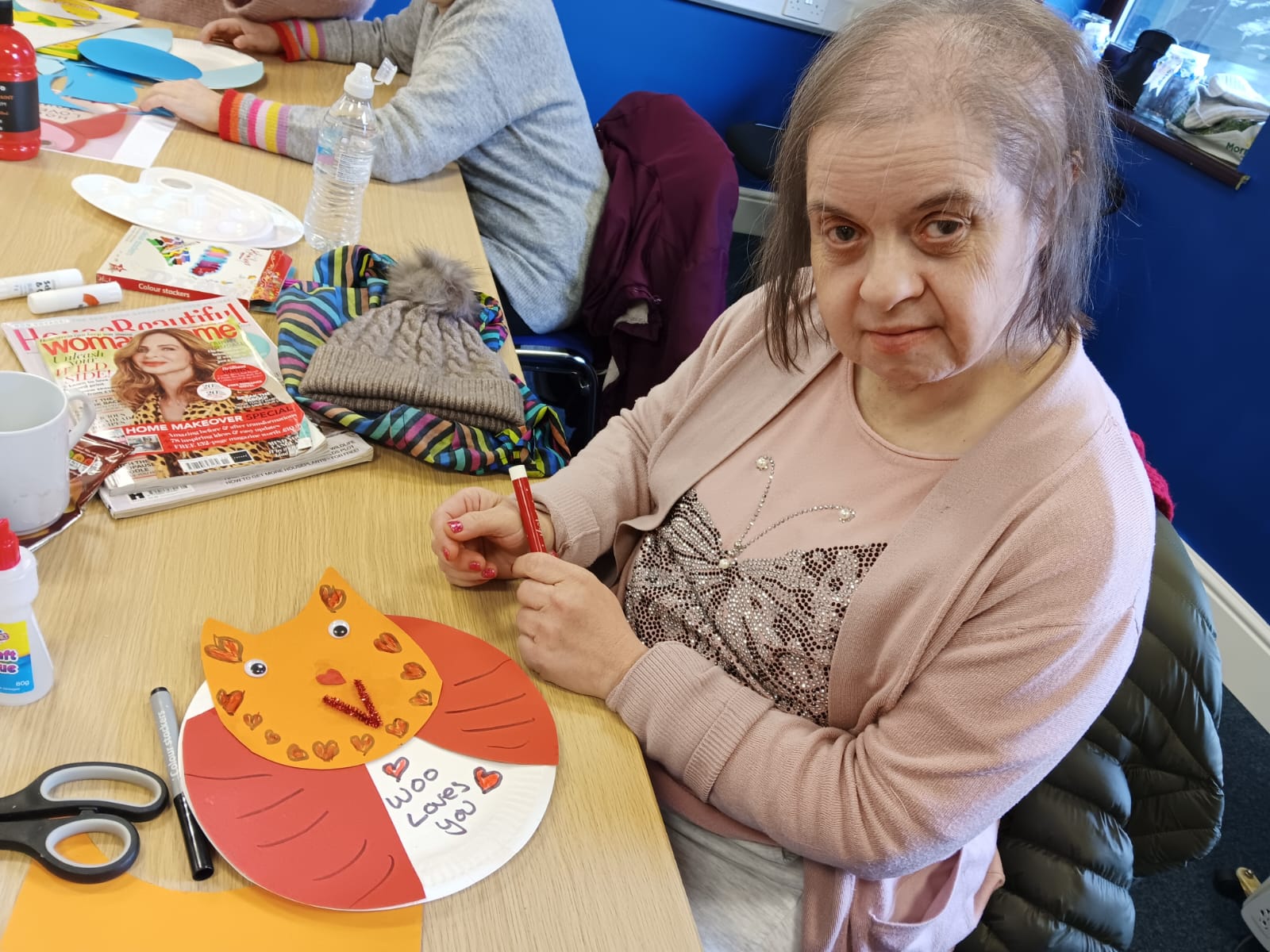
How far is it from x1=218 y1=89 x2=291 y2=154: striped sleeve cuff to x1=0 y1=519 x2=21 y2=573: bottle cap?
3.97 feet

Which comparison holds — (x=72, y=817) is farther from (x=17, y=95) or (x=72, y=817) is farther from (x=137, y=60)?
(x=137, y=60)

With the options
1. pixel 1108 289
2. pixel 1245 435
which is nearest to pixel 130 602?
pixel 1245 435

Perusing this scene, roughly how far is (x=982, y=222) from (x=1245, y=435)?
2345 millimetres

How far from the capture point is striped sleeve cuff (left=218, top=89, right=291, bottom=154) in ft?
5.43

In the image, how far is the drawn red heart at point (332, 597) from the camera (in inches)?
33.8

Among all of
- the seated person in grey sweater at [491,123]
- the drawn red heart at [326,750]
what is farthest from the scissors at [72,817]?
the seated person in grey sweater at [491,123]

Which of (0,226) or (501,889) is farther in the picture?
(0,226)

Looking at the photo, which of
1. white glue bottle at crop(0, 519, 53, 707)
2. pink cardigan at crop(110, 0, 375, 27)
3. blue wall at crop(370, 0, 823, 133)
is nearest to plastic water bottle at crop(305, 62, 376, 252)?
pink cardigan at crop(110, 0, 375, 27)

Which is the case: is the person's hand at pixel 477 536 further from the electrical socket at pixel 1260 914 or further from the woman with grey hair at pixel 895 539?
the electrical socket at pixel 1260 914

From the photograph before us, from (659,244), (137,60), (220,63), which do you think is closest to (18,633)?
(659,244)

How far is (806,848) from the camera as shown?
2.72 ft

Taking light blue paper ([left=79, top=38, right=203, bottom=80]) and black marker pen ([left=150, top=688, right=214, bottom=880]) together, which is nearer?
black marker pen ([left=150, top=688, right=214, bottom=880])

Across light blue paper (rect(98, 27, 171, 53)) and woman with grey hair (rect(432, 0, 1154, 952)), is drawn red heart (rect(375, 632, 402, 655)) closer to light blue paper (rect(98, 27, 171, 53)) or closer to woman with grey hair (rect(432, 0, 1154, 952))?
woman with grey hair (rect(432, 0, 1154, 952))

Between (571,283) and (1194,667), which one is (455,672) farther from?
(571,283)
